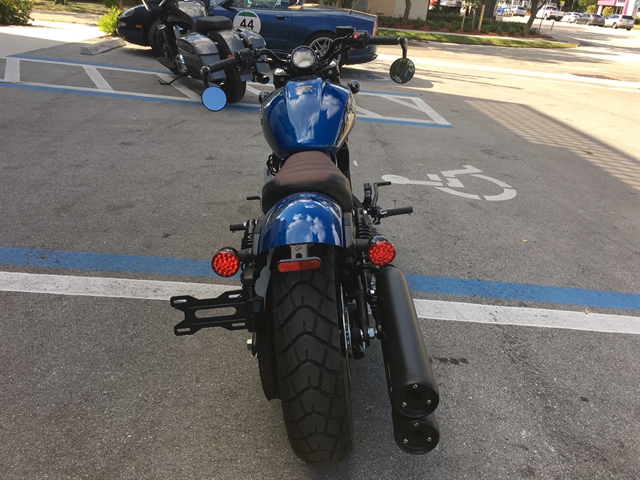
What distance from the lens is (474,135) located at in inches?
312

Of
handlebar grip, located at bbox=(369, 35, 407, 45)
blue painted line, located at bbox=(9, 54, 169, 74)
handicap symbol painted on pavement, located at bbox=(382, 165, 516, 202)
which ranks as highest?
handlebar grip, located at bbox=(369, 35, 407, 45)

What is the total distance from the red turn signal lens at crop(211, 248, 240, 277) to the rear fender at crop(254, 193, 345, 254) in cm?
12

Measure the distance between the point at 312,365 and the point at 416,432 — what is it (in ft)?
1.48

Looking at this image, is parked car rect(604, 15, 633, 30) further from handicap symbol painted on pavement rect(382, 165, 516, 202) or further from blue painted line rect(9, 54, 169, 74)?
handicap symbol painted on pavement rect(382, 165, 516, 202)

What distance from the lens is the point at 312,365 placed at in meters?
1.86

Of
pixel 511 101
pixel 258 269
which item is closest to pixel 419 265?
pixel 258 269

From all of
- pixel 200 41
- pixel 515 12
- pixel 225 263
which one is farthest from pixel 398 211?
pixel 515 12

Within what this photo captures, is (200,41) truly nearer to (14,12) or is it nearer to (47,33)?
(47,33)

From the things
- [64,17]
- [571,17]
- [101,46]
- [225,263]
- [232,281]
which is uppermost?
[571,17]

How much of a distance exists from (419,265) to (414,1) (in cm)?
3196

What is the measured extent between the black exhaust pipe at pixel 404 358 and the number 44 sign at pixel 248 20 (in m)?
10.3

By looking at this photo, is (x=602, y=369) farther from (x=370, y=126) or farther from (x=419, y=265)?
(x=370, y=126)

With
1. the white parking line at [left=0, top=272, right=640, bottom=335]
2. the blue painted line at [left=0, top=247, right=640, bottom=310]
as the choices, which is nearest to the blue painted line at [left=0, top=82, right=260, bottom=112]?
the blue painted line at [left=0, top=247, right=640, bottom=310]

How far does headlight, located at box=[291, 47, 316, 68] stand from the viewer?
327 cm
